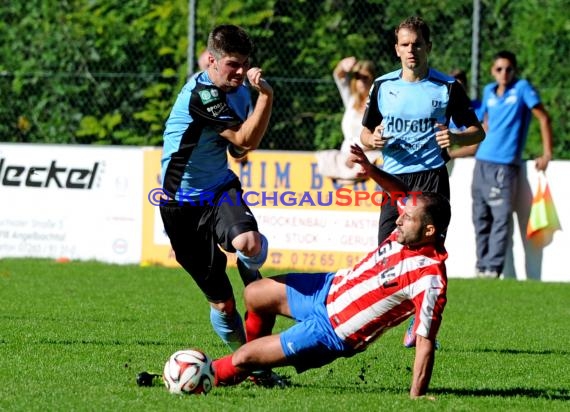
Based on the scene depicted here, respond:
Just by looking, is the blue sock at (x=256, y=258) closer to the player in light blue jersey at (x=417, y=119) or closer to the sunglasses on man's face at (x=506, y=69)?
the player in light blue jersey at (x=417, y=119)

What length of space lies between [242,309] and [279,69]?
643 cm

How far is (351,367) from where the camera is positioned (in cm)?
792

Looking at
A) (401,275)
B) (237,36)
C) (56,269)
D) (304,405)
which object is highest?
(237,36)

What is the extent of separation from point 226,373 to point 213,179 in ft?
4.11

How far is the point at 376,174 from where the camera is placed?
745 centimetres

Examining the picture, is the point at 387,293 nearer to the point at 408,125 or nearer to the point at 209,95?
the point at 209,95

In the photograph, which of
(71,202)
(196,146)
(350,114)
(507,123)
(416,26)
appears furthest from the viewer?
(71,202)

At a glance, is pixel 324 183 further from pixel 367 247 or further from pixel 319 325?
pixel 319 325

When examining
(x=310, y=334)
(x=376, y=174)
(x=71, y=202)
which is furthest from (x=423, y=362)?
A: (x=71, y=202)

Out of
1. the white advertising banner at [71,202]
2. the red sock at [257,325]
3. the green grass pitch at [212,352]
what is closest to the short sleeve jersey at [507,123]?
the green grass pitch at [212,352]

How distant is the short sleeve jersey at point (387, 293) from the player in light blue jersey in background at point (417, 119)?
2.19m

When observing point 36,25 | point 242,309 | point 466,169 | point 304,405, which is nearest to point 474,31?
point 466,169

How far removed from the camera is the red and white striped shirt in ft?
21.3

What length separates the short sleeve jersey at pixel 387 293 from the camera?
6488 millimetres
